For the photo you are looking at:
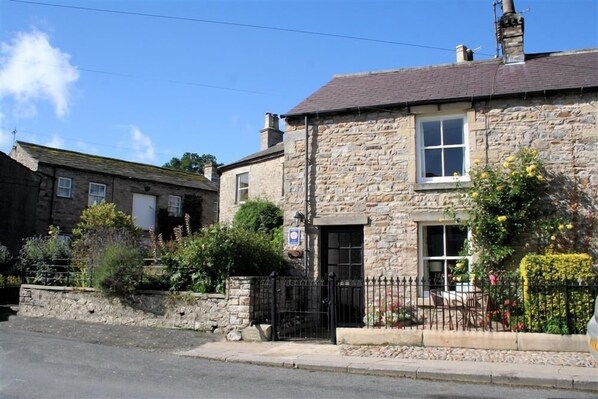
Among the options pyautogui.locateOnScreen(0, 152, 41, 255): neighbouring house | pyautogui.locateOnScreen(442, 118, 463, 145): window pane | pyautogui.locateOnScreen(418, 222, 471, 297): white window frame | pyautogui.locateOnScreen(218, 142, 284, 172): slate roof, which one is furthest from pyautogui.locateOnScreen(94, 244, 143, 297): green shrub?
pyautogui.locateOnScreen(0, 152, 41, 255): neighbouring house

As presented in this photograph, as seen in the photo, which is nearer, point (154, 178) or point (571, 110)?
point (571, 110)

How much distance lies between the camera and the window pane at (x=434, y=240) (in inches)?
477

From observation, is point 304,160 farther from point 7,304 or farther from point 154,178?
point 154,178

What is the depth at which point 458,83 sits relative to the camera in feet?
43.1

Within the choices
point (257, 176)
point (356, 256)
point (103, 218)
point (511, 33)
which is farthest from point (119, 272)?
point (511, 33)

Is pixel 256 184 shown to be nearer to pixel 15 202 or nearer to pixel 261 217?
pixel 261 217

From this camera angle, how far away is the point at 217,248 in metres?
11.6

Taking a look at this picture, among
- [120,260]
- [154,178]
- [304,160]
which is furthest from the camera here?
[154,178]

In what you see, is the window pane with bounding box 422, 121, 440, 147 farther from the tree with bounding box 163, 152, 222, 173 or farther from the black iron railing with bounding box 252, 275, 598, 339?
the tree with bounding box 163, 152, 222, 173

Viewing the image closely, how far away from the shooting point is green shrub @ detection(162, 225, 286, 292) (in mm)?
11695

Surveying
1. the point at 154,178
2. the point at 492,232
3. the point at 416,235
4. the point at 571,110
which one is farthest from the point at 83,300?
the point at 154,178

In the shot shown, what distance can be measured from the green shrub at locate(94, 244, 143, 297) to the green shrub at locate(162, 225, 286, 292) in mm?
740

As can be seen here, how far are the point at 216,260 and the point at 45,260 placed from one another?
5942mm

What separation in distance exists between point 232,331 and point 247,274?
1.56 m
